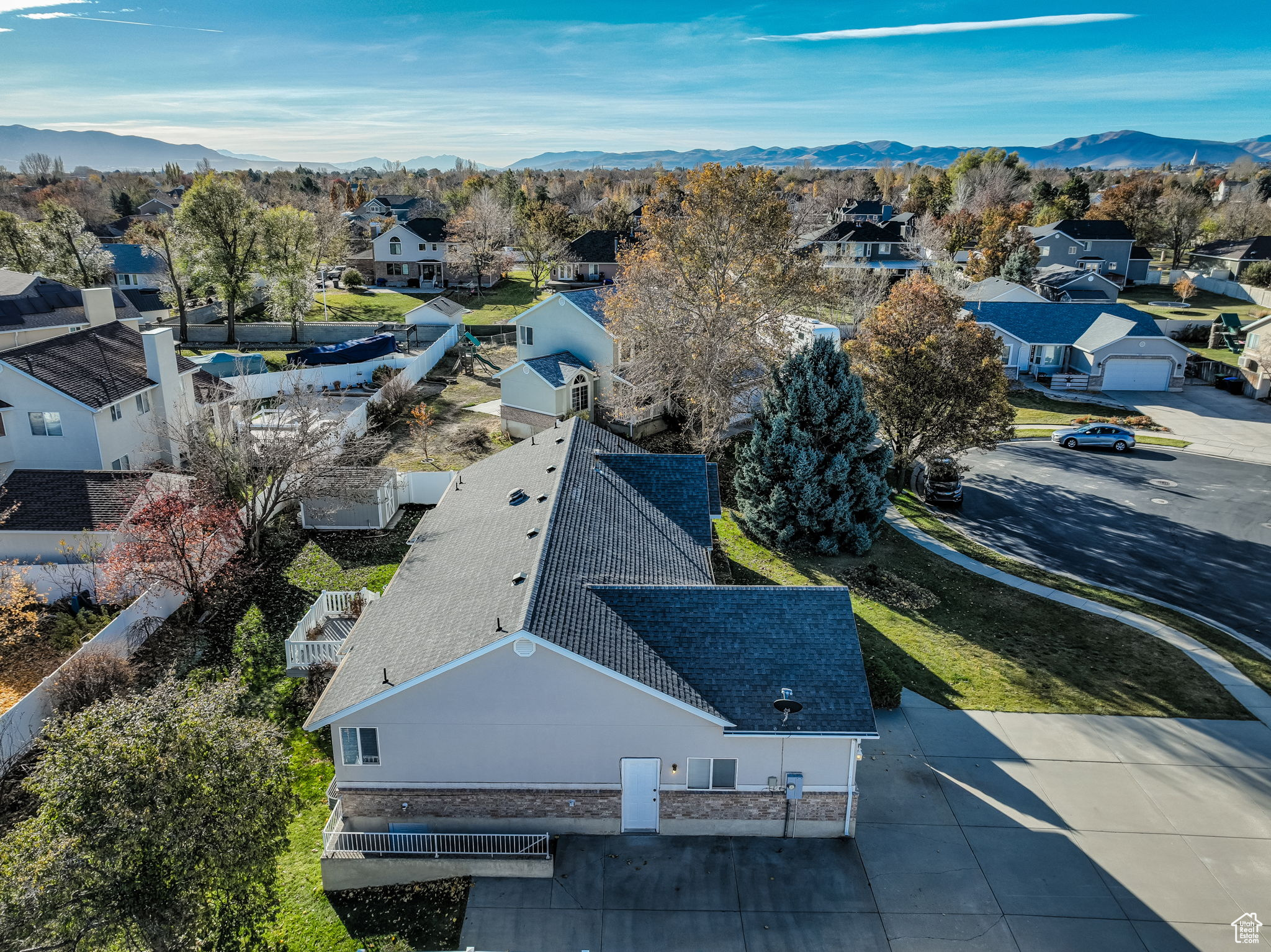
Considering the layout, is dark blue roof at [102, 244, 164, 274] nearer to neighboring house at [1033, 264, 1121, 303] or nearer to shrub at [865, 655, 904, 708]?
shrub at [865, 655, 904, 708]

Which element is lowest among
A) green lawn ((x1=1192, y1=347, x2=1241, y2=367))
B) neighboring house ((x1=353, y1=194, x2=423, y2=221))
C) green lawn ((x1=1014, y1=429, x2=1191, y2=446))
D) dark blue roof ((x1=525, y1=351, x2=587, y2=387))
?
green lawn ((x1=1014, y1=429, x2=1191, y2=446))

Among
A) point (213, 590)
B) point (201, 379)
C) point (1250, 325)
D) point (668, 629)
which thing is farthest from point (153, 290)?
point (1250, 325)

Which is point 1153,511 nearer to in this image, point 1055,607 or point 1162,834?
point 1055,607

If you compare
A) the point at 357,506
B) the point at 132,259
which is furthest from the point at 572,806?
the point at 132,259

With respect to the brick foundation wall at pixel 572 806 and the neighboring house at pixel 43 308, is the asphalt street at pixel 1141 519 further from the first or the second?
the neighboring house at pixel 43 308

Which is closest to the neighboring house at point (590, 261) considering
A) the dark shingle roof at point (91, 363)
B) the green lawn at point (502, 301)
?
the green lawn at point (502, 301)

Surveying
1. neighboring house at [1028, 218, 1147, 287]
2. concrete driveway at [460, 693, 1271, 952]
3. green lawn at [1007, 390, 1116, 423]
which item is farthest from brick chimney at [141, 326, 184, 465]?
neighboring house at [1028, 218, 1147, 287]

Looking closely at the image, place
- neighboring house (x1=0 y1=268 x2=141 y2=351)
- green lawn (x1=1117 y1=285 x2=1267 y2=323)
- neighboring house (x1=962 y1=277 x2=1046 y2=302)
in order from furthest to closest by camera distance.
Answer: green lawn (x1=1117 y1=285 x2=1267 y2=323)
neighboring house (x1=962 y1=277 x2=1046 y2=302)
neighboring house (x1=0 y1=268 x2=141 y2=351)
